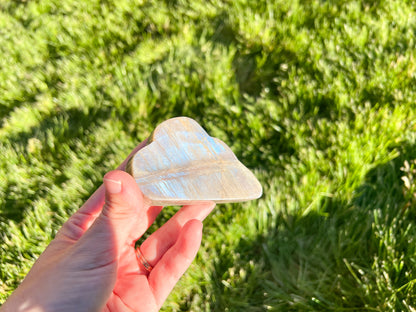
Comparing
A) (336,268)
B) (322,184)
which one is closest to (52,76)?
(322,184)

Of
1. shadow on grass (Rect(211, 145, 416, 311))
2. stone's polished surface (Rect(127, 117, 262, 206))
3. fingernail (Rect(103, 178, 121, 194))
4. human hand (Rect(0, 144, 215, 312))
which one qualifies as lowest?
shadow on grass (Rect(211, 145, 416, 311))

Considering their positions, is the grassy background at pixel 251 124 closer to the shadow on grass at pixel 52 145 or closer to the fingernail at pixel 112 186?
the shadow on grass at pixel 52 145

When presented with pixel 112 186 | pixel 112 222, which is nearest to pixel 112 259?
pixel 112 222

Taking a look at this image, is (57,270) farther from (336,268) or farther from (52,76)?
(52,76)

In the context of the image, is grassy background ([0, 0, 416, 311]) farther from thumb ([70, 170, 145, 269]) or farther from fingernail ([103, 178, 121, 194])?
fingernail ([103, 178, 121, 194])

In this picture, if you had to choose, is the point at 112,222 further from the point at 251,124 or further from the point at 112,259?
the point at 251,124

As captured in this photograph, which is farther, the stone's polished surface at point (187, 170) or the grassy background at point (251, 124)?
the grassy background at point (251, 124)

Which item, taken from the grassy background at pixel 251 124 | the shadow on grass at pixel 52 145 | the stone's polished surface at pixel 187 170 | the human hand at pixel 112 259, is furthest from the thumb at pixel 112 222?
→ the shadow on grass at pixel 52 145

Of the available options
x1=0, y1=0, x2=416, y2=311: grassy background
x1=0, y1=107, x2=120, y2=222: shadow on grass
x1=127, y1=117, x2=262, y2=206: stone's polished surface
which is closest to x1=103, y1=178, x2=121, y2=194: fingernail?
x1=127, y1=117, x2=262, y2=206: stone's polished surface
